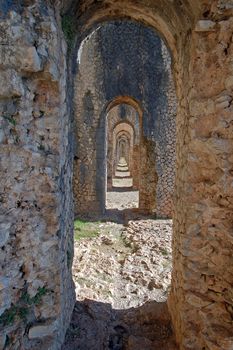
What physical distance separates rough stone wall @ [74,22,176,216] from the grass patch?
0.85 metres

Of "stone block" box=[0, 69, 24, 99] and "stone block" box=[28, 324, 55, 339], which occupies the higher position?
"stone block" box=[0, 69, 24, 99]

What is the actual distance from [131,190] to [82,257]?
8.28 meters

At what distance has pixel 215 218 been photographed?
2525mm

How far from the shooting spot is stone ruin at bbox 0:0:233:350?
7.10 feet

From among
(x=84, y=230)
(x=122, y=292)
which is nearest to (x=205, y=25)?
(x=122, y=292)

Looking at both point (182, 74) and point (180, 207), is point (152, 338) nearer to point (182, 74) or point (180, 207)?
point (180, 207)

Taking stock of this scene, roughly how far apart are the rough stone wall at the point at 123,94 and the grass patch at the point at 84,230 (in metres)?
0.85

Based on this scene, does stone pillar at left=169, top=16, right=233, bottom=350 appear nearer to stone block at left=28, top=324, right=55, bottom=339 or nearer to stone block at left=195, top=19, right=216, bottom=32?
stone block at left=195, top=19, right=216, bottom=32

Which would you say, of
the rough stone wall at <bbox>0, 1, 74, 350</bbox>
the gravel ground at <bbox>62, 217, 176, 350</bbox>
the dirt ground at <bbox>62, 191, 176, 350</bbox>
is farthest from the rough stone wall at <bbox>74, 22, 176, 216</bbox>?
the rough stone wall at <bbox>0, 1, 74, 350</bbox>

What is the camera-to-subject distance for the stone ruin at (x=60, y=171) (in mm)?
2164

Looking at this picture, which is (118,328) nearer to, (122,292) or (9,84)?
(122,292)

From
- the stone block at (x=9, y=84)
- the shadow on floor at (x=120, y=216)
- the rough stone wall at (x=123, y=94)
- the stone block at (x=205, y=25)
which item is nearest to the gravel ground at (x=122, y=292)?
the shadow on floor at (x=120, y=216)

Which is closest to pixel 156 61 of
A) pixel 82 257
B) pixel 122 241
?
pixel 122 241

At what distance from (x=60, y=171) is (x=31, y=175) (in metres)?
0.30
